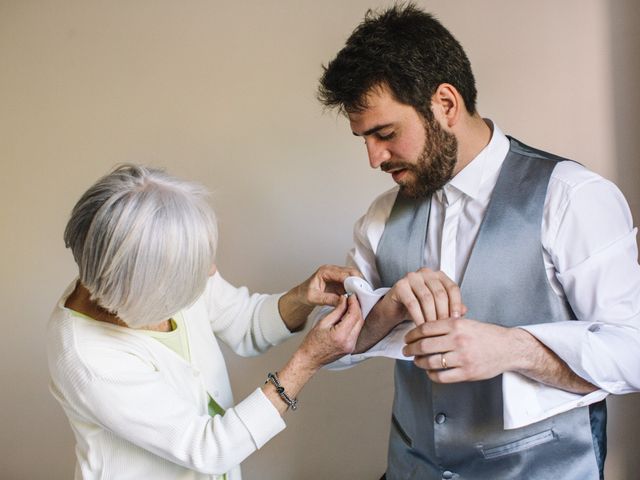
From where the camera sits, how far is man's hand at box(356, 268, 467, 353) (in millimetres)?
1391

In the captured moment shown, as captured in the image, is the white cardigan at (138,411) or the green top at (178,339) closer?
the white cardigan at (138,411)

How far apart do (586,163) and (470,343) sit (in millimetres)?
1201

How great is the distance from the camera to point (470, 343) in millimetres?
1314

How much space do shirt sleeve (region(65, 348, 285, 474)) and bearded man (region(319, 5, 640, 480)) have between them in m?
0.36

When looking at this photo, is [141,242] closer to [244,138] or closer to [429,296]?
[429,296]

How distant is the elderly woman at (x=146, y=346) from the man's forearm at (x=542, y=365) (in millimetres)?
385

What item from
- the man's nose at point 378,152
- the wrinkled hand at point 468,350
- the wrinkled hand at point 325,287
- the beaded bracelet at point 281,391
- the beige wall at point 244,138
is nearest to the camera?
the wrinkled hand at point 468,350

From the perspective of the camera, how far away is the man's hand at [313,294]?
1.77 m

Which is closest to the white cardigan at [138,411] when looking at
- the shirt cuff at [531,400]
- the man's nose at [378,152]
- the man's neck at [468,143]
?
the shirt cuff at [531,400]

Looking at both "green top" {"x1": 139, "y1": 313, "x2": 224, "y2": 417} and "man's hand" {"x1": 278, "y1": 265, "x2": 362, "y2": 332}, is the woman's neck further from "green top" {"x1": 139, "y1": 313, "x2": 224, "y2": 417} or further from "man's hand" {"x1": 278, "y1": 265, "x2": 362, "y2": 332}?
"man's hand" {"x1": 278, "y1": 265, "x2": 362, "y2": 332}

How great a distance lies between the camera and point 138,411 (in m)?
1.46

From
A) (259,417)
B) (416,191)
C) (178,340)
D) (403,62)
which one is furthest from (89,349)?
(403,62)

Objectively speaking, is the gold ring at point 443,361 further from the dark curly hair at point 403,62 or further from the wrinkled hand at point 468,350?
the dark curly hair at point 403,62

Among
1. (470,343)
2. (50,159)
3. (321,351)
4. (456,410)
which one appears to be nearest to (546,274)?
(470,343)
